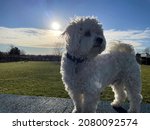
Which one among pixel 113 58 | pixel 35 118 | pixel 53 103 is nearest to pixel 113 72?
pixel 113 58

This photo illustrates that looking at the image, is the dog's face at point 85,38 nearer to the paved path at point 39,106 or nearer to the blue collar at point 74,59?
the blue collar at point 74,59

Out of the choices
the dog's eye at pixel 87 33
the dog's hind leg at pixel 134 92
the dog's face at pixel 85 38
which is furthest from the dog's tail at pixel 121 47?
the dog's eye at pixel 87 33

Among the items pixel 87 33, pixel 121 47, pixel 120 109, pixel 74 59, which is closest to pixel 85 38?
pixel 87 33

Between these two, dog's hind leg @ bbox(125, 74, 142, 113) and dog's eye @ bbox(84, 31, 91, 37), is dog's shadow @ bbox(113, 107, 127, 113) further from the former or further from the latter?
dog's eye @ bbox(84, 31, 91, 37)

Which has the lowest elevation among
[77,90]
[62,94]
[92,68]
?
[62,94]

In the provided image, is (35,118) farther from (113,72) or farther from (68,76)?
(113,72)

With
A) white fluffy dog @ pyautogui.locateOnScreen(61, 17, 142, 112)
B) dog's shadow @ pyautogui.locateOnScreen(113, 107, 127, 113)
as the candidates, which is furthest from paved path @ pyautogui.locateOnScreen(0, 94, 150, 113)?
white fluffy dog @ pyautogui.locateOnScreen(61, 17, 142, 112)
